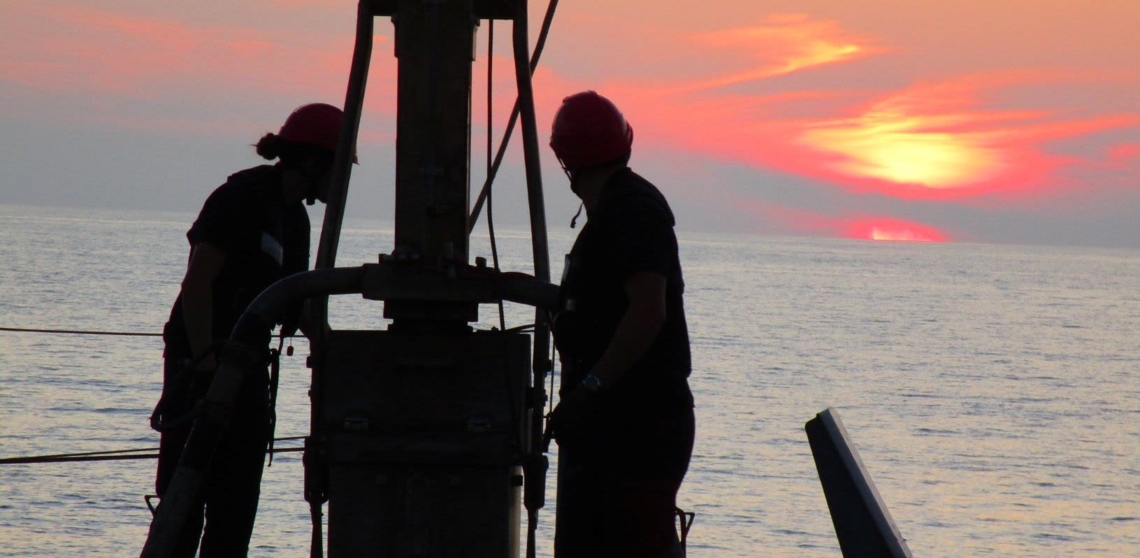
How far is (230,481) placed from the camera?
447 centimetres

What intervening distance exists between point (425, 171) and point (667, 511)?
1183 millimetres

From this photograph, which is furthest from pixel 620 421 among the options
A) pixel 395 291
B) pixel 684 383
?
pixel 395 291

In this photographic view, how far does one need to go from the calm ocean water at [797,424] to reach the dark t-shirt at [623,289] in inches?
542

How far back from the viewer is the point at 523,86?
416 cm

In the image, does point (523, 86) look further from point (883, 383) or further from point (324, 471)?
point (883, 383)

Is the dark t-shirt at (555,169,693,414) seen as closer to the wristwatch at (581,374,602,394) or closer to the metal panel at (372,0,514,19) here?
the wristwatch at (581,374,602,394)

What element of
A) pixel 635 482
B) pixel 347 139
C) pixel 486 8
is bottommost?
pixel 635 482

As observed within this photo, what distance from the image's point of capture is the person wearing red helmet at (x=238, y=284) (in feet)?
14.1

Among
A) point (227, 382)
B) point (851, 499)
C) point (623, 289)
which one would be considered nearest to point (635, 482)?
point (623, 289)

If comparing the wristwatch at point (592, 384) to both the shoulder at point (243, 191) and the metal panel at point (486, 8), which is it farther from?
the shoulder at point (243, 191)

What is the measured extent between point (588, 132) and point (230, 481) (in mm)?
1717

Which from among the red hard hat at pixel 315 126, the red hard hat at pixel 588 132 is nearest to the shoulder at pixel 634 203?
the red hard hat at pixel 588 132

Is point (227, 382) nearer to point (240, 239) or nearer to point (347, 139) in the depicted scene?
point (240, 239)

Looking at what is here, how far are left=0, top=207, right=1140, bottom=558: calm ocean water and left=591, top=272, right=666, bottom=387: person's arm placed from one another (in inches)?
549
